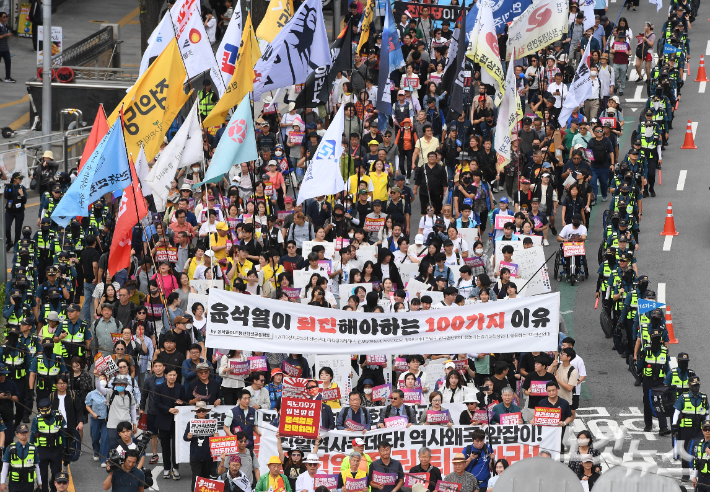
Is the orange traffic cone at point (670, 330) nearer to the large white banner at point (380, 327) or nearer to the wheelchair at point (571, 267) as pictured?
the wheelchair at point (571, 267)

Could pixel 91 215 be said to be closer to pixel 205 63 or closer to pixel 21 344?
pixel 205 63

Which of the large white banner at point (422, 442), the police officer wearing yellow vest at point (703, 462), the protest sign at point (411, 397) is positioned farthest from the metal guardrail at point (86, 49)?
the police officer wearing yellow vest at point (703, 462)

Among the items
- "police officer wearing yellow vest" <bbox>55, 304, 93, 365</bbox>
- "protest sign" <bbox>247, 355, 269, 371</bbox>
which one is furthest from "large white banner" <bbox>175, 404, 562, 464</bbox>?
"police officer wearing yellow vest" <bbox>55, 304, 93, 365</bbox>

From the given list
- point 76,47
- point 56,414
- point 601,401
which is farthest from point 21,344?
point 76,47

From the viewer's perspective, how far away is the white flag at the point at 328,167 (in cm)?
2100

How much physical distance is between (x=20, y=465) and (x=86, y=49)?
23.9m

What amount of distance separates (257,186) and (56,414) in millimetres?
8176

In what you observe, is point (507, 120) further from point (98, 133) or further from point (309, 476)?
point (309, 476)

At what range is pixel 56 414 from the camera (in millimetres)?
17125

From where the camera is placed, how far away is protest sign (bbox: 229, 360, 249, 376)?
17.8 m

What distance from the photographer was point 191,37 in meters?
23.3

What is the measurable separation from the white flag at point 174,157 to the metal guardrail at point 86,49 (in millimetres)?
17390

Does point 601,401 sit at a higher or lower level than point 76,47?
lower

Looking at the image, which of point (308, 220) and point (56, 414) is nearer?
A: point (56, 414)
